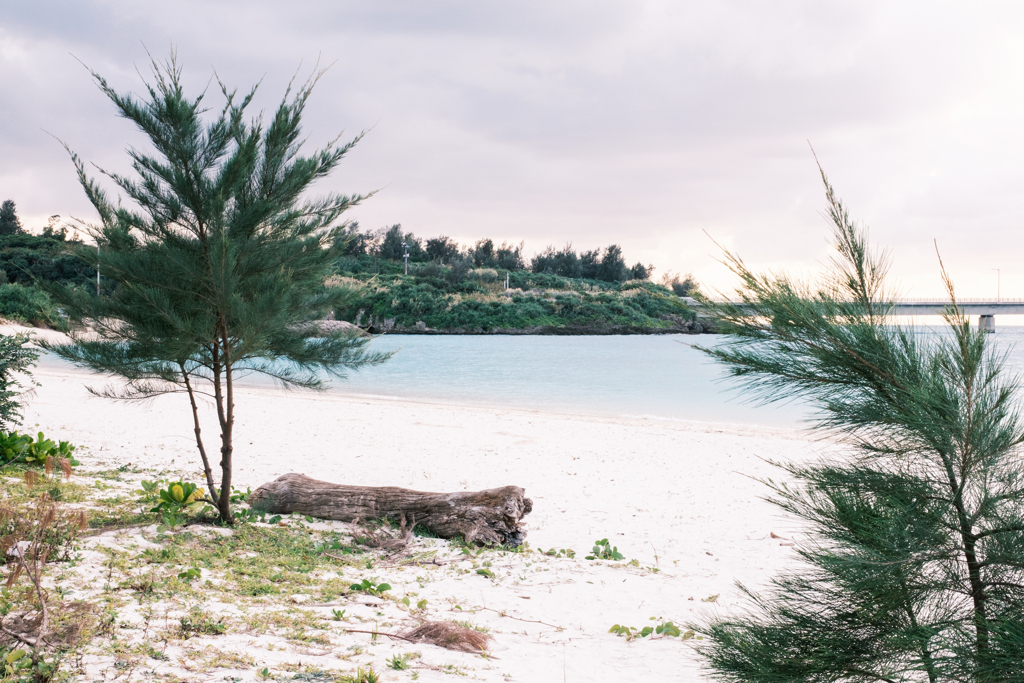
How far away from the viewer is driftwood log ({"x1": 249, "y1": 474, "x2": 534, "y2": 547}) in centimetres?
667

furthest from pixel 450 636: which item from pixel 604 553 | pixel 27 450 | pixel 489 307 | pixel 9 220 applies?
pixel 9 220

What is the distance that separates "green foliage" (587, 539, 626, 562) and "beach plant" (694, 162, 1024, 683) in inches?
161

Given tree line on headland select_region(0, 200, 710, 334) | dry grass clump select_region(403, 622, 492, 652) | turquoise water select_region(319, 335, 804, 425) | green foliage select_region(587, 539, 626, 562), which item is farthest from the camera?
tree line on headland select_region(0, 200, 710, 334)

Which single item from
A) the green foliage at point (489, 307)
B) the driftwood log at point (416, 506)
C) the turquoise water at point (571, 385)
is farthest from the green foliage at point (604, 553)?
the green foliage at point (489, 307)

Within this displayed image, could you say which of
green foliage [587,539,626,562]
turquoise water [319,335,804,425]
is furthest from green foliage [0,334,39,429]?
green foliage [587,539,626,562]

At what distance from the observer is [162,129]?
19.2 feet

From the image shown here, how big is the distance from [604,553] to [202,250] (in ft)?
15.8

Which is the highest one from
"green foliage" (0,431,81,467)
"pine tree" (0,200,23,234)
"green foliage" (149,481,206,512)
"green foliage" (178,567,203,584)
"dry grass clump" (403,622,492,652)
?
"pine tree" (0,200,23,234)

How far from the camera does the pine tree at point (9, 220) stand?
A: 7231 cm

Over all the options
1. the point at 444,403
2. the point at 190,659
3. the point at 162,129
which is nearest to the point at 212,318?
the point at 162,129

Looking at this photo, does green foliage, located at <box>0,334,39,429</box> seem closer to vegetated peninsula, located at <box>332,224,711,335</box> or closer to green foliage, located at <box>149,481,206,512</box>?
green foliage, located at <box>149,481,206,512</box>

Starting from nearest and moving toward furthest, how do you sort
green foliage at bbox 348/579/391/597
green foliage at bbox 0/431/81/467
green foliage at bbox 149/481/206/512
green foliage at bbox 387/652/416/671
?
green foliage at bbox 387/652/416/671 → green foliage at bbox 348/579/391/597 → green foliage at bbox 149/481/206/512 → green foliage at bbox 0/431/81/467

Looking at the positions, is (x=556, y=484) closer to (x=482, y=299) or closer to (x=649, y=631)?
(x=649, y=631)

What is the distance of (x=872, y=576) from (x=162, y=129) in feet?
20.9
